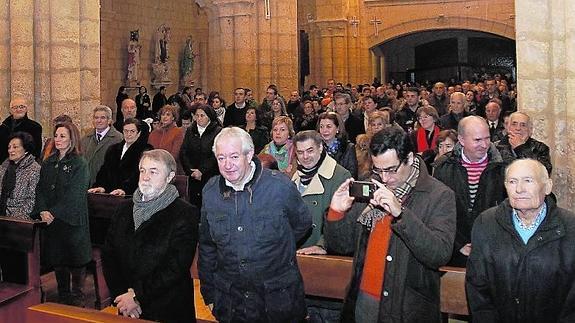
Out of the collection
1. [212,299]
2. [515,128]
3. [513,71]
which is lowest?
[212,299]

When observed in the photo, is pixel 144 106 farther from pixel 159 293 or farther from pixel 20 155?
pixel 159 293

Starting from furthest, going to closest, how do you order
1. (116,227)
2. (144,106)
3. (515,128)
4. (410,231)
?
(144,106) < (515,128) < (116,227) < (410,231)

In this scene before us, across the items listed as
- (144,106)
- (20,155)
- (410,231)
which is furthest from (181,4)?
(410,231)

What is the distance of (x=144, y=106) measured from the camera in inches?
596

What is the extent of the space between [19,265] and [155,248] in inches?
56.6

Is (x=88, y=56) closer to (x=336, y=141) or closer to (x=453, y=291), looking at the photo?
(x=336, y=141)

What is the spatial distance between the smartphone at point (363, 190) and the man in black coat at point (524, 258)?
0.53m

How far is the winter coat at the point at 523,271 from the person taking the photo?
9.56 ft

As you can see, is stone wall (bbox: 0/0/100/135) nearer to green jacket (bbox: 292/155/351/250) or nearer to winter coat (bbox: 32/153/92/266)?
winter coat (bbox: 32/153/92/266)

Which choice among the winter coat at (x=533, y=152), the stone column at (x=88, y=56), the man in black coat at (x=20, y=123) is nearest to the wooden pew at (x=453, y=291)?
the winter coat at (x=533, y=152)

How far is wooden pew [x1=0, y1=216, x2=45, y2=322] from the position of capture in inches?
166

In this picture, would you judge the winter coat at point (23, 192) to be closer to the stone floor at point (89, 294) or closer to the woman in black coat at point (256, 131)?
the stone floor at point (89, 294)

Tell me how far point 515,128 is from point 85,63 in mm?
5135

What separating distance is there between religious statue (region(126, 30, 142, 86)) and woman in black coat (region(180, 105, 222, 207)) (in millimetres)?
9664
